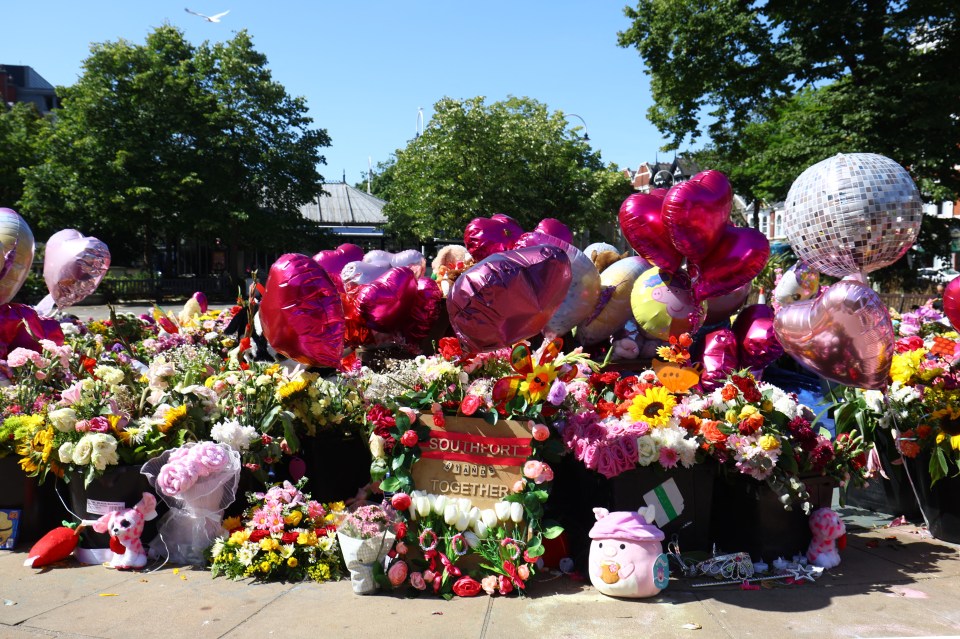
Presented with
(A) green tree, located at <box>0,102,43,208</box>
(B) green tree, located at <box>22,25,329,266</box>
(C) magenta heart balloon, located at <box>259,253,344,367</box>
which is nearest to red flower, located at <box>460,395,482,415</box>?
(C) magenta heart balloon, located at <box>259,253,344,367</box>

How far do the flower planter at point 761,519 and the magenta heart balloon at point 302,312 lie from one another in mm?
2411

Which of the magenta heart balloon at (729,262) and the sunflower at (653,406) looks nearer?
the sunflower at (653,406)

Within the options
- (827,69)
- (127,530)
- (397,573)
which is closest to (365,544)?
(397,573)

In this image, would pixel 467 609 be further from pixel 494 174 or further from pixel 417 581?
pixel 494 174

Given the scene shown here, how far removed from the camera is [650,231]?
20.7 feet

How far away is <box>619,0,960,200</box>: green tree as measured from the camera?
1697cm

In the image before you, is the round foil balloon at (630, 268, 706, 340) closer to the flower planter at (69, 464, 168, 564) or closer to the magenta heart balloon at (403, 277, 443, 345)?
→ the magenta heart balloon at (403, 277, 443, 345)

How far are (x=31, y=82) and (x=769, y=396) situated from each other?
257 feet

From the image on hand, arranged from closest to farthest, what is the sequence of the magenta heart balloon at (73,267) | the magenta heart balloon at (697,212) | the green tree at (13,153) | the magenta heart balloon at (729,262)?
1. the magenta heart balloon at (697,212)
2. the magenta heart balloon at (729,262)
3. the magenta heart balloon at (73,267)
4. the green tree at (13,153)

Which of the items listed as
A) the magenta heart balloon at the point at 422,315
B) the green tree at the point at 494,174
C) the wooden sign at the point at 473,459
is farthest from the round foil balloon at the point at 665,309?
the green tree at the point at 494,174

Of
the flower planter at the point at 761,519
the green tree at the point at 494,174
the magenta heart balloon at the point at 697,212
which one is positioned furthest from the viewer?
the green tree at the point at 494,174

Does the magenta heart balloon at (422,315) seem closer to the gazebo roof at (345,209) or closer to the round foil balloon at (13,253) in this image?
the round foil balloon at (13,253)

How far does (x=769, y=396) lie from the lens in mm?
4605

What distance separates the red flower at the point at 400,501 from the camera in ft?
13.6
